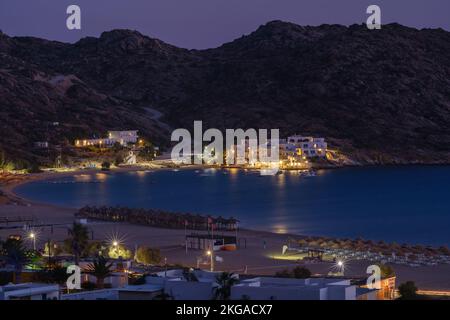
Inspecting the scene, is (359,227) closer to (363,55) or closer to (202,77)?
(363,55)

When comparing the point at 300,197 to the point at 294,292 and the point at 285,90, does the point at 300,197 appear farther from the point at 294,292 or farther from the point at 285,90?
the point at 285,90

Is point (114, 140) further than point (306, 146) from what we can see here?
No

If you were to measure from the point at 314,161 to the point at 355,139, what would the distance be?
10962 millimetres

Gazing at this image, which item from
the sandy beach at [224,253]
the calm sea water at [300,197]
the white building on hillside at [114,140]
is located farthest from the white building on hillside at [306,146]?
the sandy beach at [224,253]

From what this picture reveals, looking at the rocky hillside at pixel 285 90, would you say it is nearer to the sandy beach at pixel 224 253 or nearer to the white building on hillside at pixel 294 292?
the sandy beach at pixel 224 253

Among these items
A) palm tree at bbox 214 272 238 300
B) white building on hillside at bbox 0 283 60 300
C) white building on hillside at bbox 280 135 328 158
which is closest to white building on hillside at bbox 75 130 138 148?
white building on hillside at bbox 280 135 328 158

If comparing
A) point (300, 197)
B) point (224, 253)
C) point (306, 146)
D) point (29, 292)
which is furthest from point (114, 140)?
point (29, 292)

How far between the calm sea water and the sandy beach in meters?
8.48

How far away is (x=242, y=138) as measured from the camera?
130 m

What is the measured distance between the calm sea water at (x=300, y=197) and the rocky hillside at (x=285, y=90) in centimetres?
1438

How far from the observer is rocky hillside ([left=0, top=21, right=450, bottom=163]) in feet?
408

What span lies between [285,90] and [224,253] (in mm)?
111833

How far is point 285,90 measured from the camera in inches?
5787

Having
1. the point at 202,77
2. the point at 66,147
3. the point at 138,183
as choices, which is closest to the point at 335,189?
the point at 138,183
